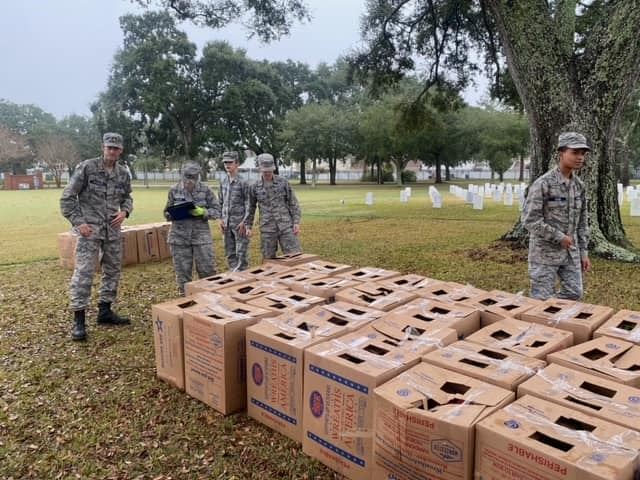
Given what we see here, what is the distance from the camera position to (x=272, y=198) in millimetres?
5375

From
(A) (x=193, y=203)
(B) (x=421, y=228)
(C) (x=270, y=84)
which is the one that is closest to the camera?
(A) (x=193, y=203)

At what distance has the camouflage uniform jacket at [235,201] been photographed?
19.0ft

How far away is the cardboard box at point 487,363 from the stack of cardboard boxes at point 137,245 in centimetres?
634

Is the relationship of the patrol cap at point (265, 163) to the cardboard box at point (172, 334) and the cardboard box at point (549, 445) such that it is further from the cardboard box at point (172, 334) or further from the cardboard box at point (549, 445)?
the cardboard box at point (549, 445)

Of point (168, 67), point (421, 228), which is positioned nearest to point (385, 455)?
point (421, 228)

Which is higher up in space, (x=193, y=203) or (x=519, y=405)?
(x=193, y=203)

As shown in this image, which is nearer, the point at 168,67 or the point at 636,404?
the point at 636,404

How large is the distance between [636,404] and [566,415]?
0.97 feet

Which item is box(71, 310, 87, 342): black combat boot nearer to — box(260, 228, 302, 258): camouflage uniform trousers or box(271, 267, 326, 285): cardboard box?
box(271, 267, 326, 285): cardboard box

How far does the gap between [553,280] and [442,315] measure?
1361 millimetres

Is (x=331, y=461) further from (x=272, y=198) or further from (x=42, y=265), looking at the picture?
(x=42, y=265)

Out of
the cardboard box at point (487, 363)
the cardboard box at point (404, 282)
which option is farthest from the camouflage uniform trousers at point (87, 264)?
the cardboard box at point (487, 363)

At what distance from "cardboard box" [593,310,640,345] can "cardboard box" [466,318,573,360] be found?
213mm

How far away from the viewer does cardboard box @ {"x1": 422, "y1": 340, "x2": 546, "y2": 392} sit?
2.06 metres
